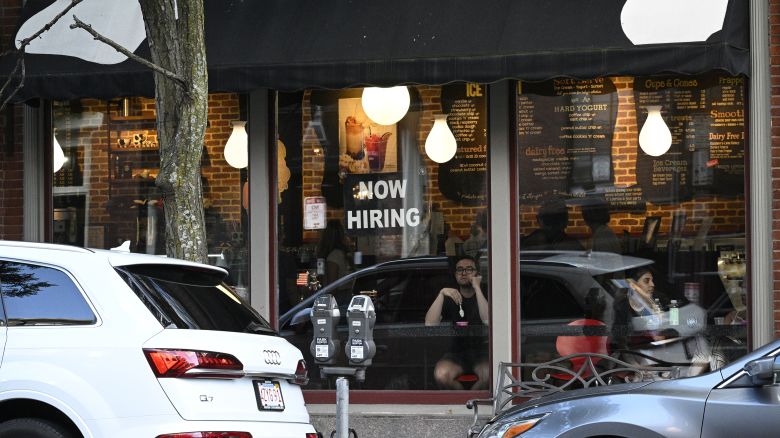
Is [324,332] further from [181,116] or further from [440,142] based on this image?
[440,142]

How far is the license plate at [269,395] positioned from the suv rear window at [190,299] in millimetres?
358

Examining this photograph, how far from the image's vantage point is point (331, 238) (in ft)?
34.9

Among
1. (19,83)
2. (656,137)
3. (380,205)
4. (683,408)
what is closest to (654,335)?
(656,137)

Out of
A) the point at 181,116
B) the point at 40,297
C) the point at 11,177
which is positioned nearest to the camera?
the point at 40,297

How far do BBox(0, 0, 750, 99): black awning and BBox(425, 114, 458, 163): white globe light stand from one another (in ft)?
3.78

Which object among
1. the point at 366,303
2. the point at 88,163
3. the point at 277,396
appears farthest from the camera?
the point at 88,163

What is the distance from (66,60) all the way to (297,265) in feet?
9.44

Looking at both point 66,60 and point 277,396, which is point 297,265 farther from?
point 277,396

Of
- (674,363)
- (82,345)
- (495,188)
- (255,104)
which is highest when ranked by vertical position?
(255,104)

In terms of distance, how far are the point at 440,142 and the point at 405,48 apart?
4.24 ft

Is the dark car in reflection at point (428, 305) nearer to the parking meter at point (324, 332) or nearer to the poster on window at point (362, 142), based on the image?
the poster on window at point (362, 142)

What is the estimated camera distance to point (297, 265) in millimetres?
10711

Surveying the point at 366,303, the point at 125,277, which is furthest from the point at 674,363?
the point at 125,277

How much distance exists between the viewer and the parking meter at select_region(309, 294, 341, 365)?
25.3 ft
